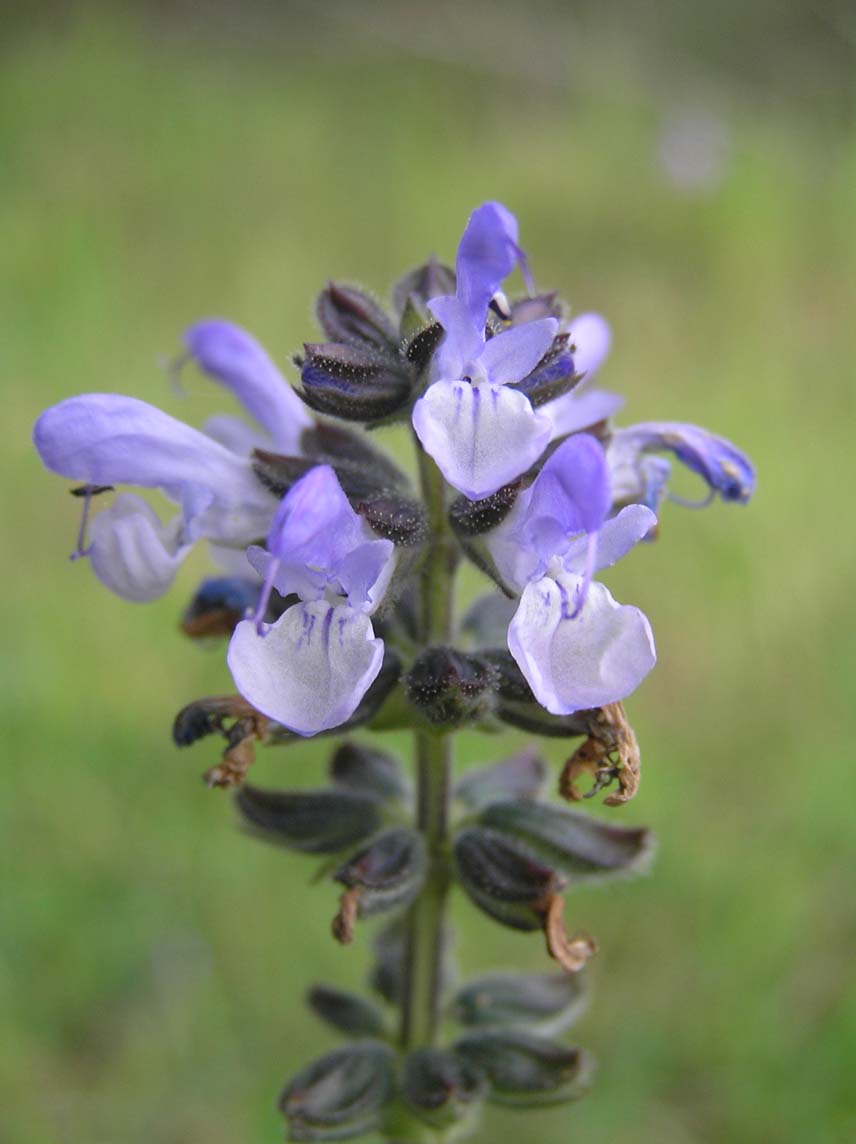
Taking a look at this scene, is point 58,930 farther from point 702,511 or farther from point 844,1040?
point 702,511

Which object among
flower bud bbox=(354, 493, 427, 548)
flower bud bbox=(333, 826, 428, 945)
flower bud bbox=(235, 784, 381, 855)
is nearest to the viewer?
flower bud bbox=(354, 493, 427, 548)

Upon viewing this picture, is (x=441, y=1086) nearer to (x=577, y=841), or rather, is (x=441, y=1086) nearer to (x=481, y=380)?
(x=577, y=841)

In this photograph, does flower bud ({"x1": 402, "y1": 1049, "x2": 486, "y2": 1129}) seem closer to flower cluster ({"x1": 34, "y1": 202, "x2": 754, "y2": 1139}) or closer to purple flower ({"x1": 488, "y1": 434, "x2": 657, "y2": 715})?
flower cluster ({"x1": 34, "y1": 202, "x2": 754, "y2": 1139})

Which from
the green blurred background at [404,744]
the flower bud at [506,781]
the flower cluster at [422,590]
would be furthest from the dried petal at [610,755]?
the green blurred background at [404,744]

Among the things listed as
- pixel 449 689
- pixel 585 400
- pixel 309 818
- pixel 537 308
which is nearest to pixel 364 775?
pixel 309 818

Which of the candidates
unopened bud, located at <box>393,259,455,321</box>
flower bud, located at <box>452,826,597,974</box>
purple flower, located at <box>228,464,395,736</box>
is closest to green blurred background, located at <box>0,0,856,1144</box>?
flower bud, located at <box>452,826,597,974</box>

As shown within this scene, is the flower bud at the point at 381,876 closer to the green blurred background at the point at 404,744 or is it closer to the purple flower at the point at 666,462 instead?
the purple flower at the point at 666,462

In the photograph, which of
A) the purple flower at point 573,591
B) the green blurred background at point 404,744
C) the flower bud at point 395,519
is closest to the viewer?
the purple flower at point 573,591
